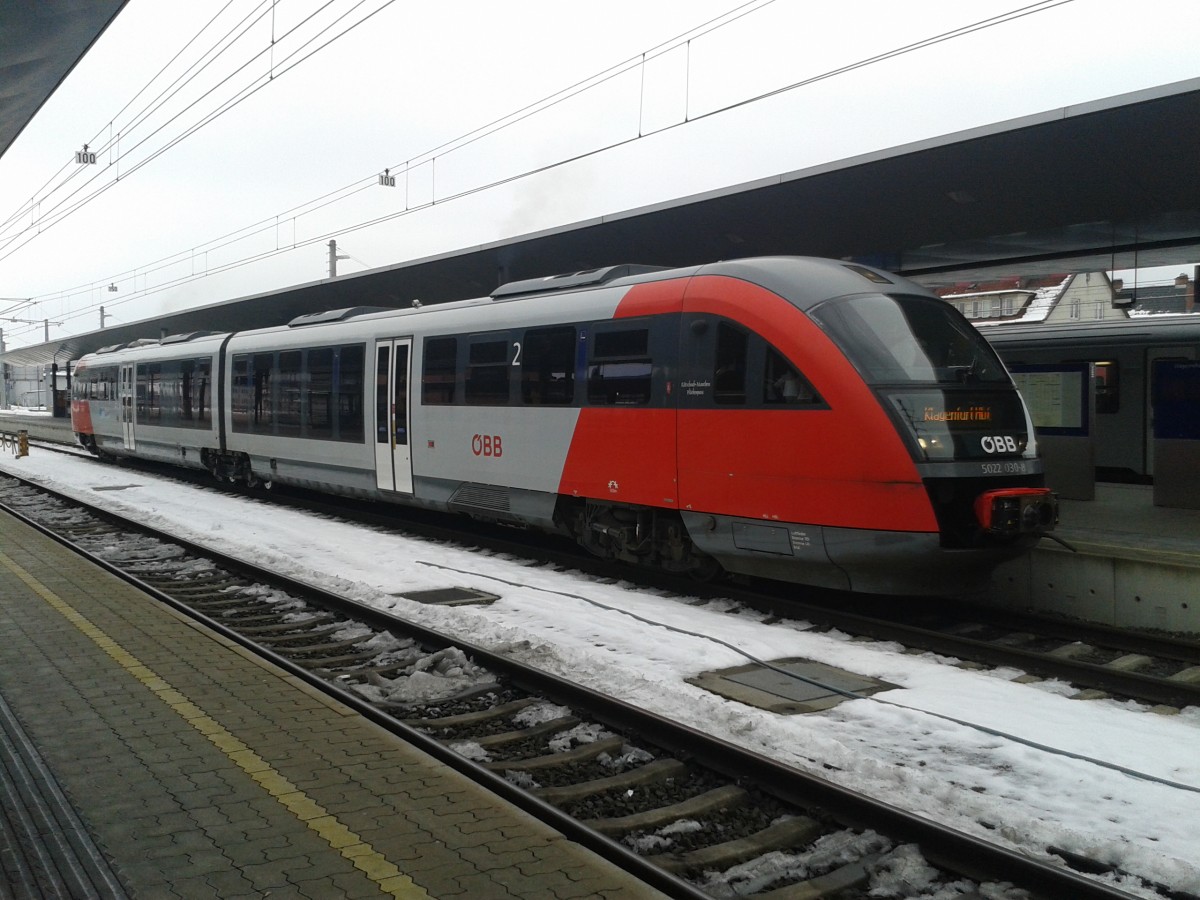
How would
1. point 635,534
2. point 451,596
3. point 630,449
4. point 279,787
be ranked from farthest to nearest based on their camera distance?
point 635,534 < point 630,449 < point 451,596 < point 279,787

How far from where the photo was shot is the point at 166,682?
6004mm

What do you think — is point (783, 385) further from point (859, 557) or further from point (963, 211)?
point (963, 211)

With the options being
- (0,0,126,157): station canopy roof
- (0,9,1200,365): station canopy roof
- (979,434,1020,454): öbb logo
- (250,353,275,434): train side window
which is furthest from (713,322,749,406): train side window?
(250,353,275,434): train side window

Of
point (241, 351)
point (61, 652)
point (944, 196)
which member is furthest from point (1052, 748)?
point (241, 351)

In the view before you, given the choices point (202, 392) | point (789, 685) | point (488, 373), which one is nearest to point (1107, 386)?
point (488, 373)

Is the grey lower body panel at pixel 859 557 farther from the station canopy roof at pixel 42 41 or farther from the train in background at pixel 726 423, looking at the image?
the station canopy roof at pixel 42 41

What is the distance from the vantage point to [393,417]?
1318cm

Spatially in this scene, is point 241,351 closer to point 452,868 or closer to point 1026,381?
point 1026,381

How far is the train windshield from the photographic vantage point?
7.68 meters

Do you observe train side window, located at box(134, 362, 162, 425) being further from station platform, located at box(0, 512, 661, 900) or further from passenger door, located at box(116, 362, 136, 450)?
station platform, located at box(0, 512, 661, 900)

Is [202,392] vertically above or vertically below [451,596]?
above

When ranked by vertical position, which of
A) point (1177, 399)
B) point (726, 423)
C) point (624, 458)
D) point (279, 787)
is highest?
point (1177, 399)

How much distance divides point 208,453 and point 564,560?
1136cm

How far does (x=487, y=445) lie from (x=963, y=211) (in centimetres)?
651
